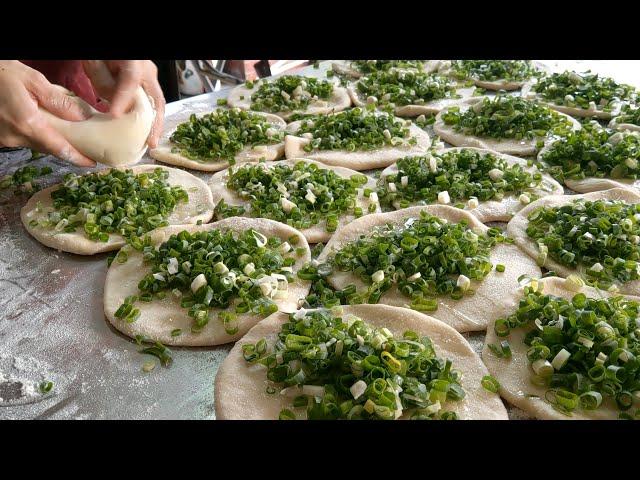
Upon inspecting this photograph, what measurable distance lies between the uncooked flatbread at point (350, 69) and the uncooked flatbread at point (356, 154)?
164 centimetres

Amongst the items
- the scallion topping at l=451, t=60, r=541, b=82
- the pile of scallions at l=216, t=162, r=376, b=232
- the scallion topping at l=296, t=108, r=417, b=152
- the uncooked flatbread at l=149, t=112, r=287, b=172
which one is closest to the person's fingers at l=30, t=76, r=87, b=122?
the uncooked flatbread at l=149, t=112, r=287, b=172

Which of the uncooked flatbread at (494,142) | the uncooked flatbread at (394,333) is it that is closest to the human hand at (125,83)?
the uncooked flatbread at (394,333)

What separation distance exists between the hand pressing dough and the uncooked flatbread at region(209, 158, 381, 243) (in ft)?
1.71

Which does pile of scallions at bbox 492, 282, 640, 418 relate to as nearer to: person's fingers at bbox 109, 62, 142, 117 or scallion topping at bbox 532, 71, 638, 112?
person's fingers at bbox 109, 62, 142, 117

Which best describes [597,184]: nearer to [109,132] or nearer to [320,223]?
[320,223]

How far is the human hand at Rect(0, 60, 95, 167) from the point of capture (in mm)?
3008

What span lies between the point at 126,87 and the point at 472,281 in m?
2.28

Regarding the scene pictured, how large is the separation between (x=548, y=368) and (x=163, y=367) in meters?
1.55

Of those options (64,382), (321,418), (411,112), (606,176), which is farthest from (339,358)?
(411,112)

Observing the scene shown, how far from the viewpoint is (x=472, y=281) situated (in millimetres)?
2732

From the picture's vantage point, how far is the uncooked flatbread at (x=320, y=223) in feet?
10.4

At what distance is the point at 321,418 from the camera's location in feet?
6.67

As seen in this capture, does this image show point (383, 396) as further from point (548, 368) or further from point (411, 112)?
point (411, 112)

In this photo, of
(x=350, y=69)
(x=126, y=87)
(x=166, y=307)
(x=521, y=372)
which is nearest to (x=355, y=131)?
(x=126, y=87)
